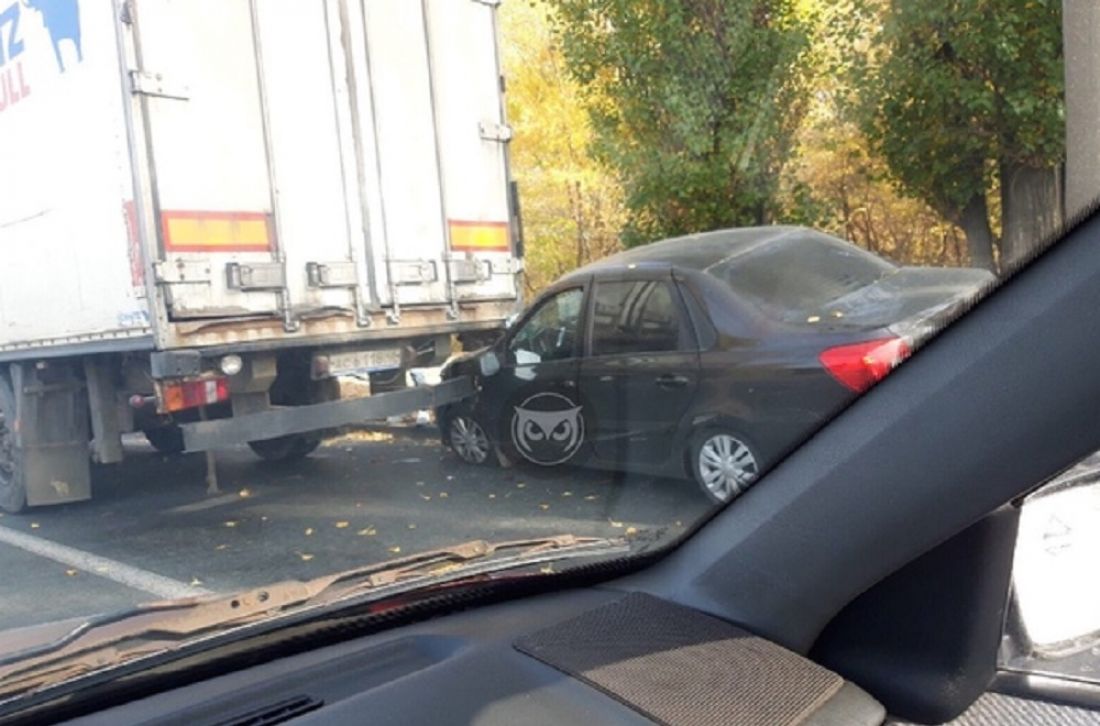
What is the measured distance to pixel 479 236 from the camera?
7.89 metres

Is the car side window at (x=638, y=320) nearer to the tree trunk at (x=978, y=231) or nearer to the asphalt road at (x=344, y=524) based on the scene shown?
the asphalt road at (x=344, y=524)

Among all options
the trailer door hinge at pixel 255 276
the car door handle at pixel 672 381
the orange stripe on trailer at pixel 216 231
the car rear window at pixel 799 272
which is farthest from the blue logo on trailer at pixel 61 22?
the car rear window at pixel 799 272

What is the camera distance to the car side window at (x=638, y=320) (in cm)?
421

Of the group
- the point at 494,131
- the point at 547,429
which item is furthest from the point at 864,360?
the point at 494,131

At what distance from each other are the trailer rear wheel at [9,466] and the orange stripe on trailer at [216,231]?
81.8 inches

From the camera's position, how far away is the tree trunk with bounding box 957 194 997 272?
1986 millimetres

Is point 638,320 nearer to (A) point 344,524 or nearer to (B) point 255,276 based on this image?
(A) point 344,524

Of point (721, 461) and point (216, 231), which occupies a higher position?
point (216, 231)

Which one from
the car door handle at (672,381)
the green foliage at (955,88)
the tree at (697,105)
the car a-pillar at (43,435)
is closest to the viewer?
the green foliage at (955,88)

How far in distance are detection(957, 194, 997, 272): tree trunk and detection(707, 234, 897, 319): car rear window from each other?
47 centimetres

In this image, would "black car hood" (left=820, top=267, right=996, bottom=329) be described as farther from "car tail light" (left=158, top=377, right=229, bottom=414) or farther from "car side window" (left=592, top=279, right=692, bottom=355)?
"car tail light" (left=158, top=377, right=229, bottom=414)

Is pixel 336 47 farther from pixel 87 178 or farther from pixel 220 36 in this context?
pixel 87 178

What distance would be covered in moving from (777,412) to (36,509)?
532 centimetres

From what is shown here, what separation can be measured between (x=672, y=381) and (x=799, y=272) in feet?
2.82
